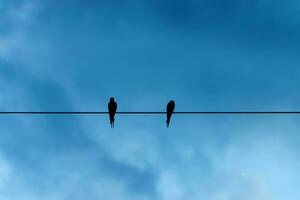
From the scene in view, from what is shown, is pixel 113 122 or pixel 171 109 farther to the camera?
pixel 171 109

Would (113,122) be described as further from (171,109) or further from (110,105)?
(171,109)

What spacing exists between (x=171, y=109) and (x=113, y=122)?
2987 millimetres

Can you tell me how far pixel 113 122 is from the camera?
2012 centimetres

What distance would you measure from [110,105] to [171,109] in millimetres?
2865

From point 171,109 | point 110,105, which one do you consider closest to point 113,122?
point 110,105

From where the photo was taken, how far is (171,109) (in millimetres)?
21500
